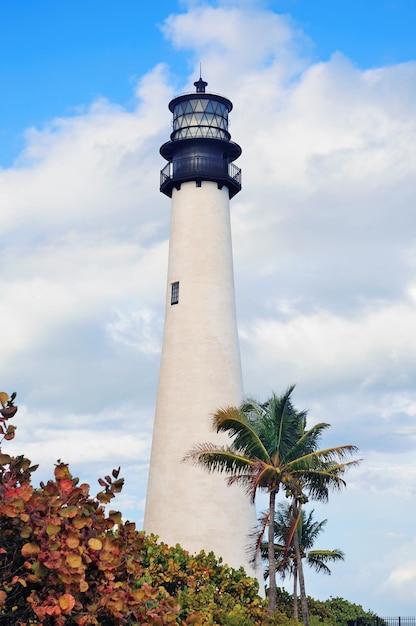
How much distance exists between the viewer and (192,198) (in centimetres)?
4319

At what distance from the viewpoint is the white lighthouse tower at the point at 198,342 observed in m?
39.1

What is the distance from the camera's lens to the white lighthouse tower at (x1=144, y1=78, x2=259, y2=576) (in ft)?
128

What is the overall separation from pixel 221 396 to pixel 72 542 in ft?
99.9

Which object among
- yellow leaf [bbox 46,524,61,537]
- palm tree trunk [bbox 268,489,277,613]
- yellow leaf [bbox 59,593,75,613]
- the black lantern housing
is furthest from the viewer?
the black lantern housing

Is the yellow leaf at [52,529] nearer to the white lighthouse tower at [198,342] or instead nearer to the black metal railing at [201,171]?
the white lighthouse tower at [198,342]

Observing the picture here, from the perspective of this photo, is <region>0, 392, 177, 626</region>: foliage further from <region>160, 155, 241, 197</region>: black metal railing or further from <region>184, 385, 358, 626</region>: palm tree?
<region>160, 155, 241, 197</region>: black metal railing

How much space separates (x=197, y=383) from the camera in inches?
1582

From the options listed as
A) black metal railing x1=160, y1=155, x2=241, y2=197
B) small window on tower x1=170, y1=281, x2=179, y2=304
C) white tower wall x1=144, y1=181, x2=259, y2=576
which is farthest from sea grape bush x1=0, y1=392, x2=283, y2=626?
black metal railing x1=160, y1=155, x2=241, y2=197

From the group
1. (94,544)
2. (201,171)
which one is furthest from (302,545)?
(94,544)

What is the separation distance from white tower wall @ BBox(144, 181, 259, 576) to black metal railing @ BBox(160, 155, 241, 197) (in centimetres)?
45

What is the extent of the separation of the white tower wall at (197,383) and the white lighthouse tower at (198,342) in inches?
1.7

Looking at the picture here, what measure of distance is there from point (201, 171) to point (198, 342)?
8.47 metres

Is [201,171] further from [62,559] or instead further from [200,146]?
[62,559]

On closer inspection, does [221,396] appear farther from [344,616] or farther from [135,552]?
[135,552]
